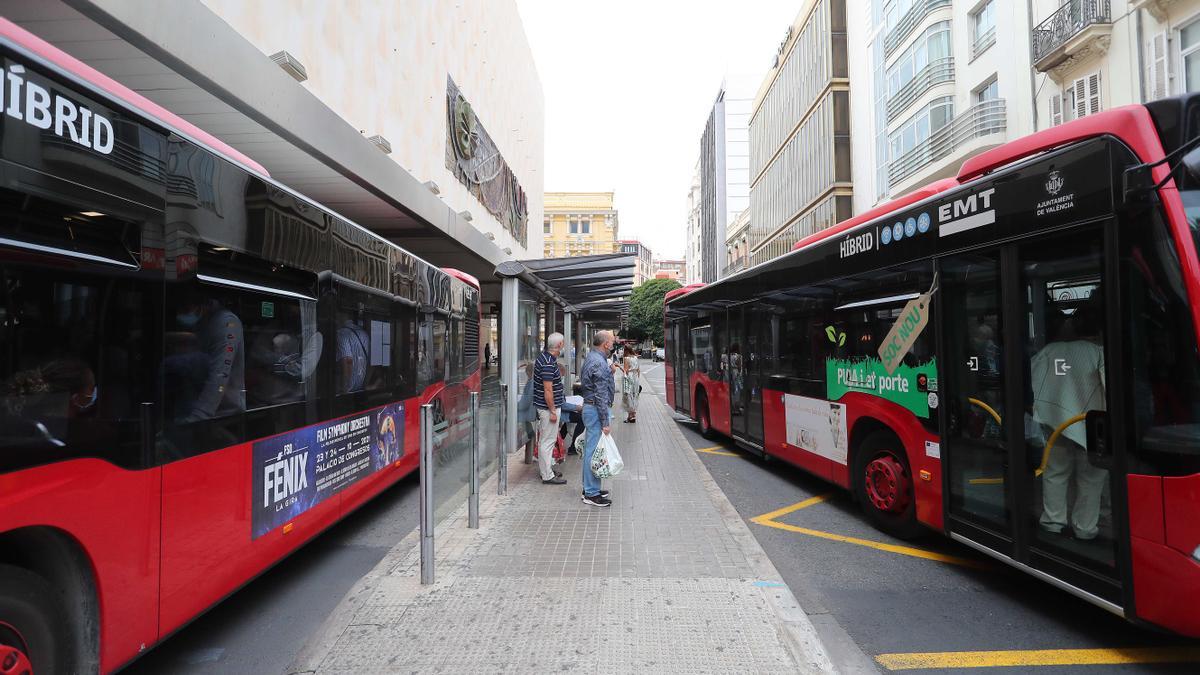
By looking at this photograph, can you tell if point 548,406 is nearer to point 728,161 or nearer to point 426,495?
point 426,495

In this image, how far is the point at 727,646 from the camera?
3395mm

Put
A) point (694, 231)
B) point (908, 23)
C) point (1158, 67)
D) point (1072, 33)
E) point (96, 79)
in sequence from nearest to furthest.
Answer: point (96, 79) < point (1158, 67) < point (1072, 33) < point (908, 23) < point (694, 231)

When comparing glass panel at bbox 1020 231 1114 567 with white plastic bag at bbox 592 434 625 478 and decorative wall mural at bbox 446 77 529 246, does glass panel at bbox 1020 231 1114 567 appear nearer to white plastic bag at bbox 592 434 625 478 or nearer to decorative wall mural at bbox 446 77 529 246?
white plastic bag at bbox 592 434 625 478

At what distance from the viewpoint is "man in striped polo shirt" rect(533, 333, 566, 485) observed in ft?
24.3

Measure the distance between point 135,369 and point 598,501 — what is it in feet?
14.7

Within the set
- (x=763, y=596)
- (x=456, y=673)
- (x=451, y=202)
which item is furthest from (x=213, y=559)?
(x=451, y=202)

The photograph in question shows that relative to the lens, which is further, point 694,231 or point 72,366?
point 694,231

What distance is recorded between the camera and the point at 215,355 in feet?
11.5

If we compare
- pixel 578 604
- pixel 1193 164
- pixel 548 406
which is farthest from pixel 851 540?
pixel 1193 164

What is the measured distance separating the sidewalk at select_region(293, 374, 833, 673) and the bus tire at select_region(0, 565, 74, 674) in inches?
43.1

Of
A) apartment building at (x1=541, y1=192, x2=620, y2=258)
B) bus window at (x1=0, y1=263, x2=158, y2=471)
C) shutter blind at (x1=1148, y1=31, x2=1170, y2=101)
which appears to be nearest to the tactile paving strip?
bus window at (x1=0, y1=263, x2=158, y2=471)

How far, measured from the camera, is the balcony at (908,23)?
69.7ft

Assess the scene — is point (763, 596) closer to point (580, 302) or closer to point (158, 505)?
point (158, 505)

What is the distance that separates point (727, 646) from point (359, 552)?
3.53m
